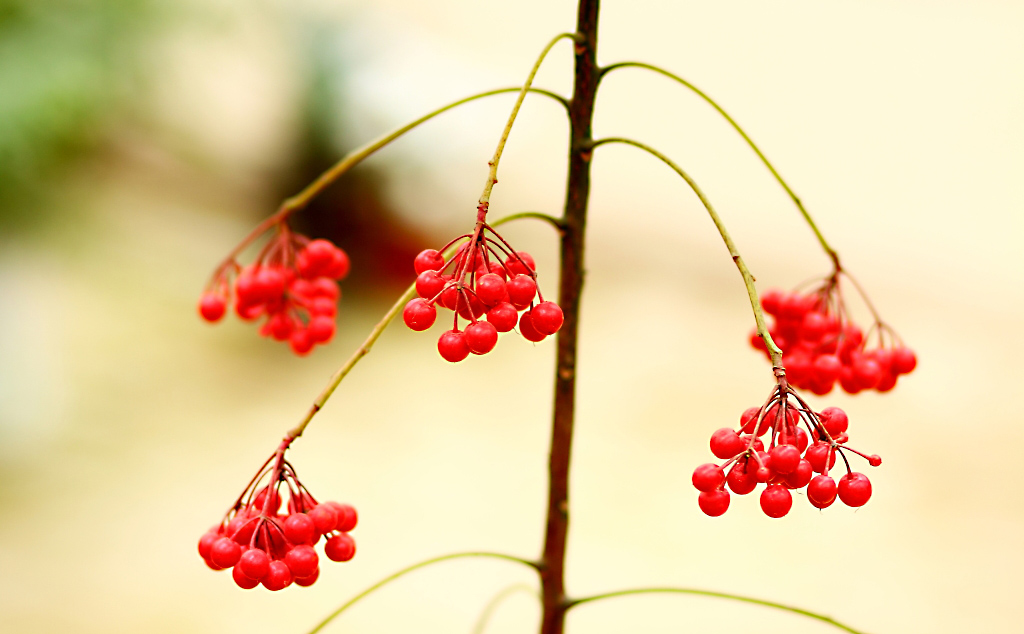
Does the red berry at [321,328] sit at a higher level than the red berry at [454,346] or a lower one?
higher

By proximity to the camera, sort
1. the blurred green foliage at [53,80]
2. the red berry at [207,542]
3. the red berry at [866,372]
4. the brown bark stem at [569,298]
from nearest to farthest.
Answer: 1. the red berry at [207,542]
2. the brown bark stem at [569,298]
3. the red berry at [866,372]
4. the blurred green foliage at [53,80]

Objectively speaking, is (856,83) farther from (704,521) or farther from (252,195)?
(252,195)

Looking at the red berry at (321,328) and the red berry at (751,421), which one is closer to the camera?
the red berry at (751,421)

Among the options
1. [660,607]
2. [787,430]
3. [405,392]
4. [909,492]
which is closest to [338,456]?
[405,392]

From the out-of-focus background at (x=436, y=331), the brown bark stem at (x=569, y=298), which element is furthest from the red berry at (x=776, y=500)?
the out-of-focus background at (x=436, y=331)

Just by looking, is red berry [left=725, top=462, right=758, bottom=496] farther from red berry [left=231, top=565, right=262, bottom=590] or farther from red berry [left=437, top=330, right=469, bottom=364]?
red berry [left=231, top=565, right=262, bottom=590]

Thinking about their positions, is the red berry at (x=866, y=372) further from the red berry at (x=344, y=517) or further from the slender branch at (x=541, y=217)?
the red berry at (x=344, y=517)

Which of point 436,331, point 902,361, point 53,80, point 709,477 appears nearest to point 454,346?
point 709,477

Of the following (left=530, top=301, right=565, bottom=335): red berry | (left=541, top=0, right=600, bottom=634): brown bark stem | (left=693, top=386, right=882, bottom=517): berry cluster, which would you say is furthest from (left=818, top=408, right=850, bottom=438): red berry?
(left=541, top=0, right=600, bottom=634): brown bark stem
